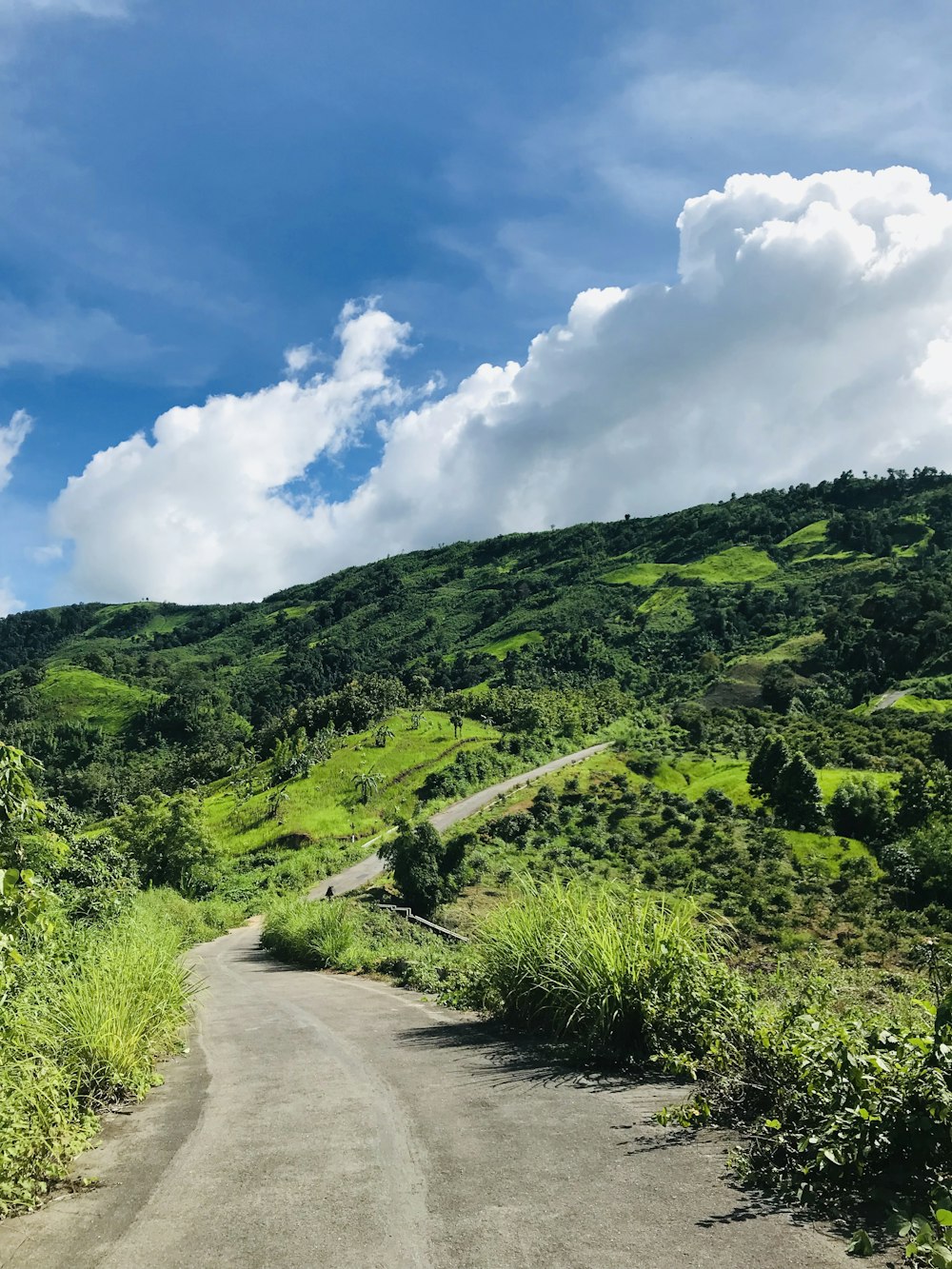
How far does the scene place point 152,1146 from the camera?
580 centimetres

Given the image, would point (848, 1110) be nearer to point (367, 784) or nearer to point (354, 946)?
point (354, 946)

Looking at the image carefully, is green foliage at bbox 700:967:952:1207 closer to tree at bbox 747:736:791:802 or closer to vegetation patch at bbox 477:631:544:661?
tree at bbox 747:736:791:802

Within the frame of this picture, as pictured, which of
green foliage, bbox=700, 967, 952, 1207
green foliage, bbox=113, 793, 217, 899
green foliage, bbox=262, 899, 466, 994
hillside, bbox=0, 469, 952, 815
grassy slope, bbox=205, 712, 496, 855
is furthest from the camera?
hillside, bbox=0, 469, 952, 815

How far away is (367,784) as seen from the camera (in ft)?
281

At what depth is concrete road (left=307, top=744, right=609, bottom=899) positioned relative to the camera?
55.7 m

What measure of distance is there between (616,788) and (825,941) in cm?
3595

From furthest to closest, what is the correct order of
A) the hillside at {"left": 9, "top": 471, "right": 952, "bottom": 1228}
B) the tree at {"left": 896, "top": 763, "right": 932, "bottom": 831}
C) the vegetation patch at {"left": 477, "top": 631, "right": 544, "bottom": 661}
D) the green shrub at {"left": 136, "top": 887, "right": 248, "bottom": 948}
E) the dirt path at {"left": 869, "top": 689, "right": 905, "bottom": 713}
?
the vegetation patch at {"left": 477, "top": 631, "right": 544, "bottom": 661} → the dirt path at {"left": 869, "top": 689, "right": 905, "bottom": 713} → the tree at {"left": 896, "top": 763, "right": 932, "bottom": 831} → the green shrub at {"left": 136, "top": 887, "right": 248, "bottom": 948} → the hillside at {"left": 9, "top": 471, "right": 952, "bottom": 1228}

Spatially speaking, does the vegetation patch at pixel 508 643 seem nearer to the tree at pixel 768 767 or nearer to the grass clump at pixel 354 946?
the tree at pixel 768 767

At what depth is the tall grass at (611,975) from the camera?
6.65 metres

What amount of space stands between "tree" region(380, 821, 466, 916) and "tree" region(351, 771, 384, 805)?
132ft

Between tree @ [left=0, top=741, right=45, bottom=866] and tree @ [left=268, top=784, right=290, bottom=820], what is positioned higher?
tree @ [left=0, top=741, right=45, bottom=866]

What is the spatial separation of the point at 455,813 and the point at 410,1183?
69.4 metres

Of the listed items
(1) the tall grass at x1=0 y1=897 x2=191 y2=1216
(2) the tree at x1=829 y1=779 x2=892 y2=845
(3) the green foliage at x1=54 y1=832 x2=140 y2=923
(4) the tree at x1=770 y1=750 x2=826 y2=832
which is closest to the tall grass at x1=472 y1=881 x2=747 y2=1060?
(1) the tall grass at x1=0 y1=897 x2=191 y2=1216

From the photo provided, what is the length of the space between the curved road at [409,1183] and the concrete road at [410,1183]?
0.01 meters
